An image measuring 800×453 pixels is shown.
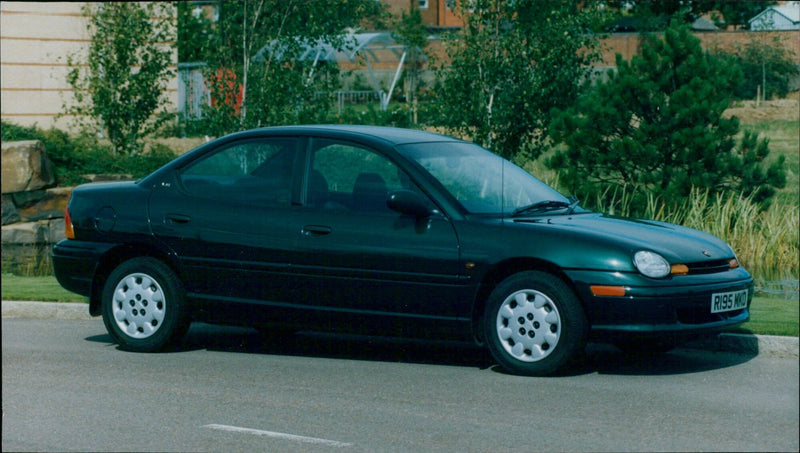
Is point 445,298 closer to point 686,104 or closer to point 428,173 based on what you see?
point 428,173

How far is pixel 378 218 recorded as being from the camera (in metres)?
8.82

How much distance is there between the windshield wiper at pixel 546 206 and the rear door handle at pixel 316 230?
4.24 ft

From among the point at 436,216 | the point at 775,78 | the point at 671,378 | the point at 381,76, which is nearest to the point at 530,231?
the point at 436,216

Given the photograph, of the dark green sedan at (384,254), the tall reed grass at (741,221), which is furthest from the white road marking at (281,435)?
the tall reed grass at (741,221)

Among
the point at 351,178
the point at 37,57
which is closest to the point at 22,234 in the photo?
the point at 37,57

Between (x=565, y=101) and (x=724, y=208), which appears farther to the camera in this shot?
(x=565, y=101)

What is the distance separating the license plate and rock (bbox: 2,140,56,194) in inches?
576

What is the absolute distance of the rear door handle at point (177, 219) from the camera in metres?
9.43

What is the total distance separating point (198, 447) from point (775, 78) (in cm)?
3146

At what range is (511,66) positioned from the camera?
17.4 m

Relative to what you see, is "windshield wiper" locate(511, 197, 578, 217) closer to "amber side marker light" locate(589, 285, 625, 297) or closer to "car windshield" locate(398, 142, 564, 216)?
"car windshield" locate(398, 142, 564, 216)

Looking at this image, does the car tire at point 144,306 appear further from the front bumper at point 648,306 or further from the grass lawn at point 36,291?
the front bumper at point 648,306

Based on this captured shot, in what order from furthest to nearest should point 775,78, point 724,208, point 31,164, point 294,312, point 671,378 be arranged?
1. point 775,78
2. point 31,164
3. point 724,208
4. point 294,312
5. point 671,378

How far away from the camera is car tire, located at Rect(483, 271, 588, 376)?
8273 millimetres
